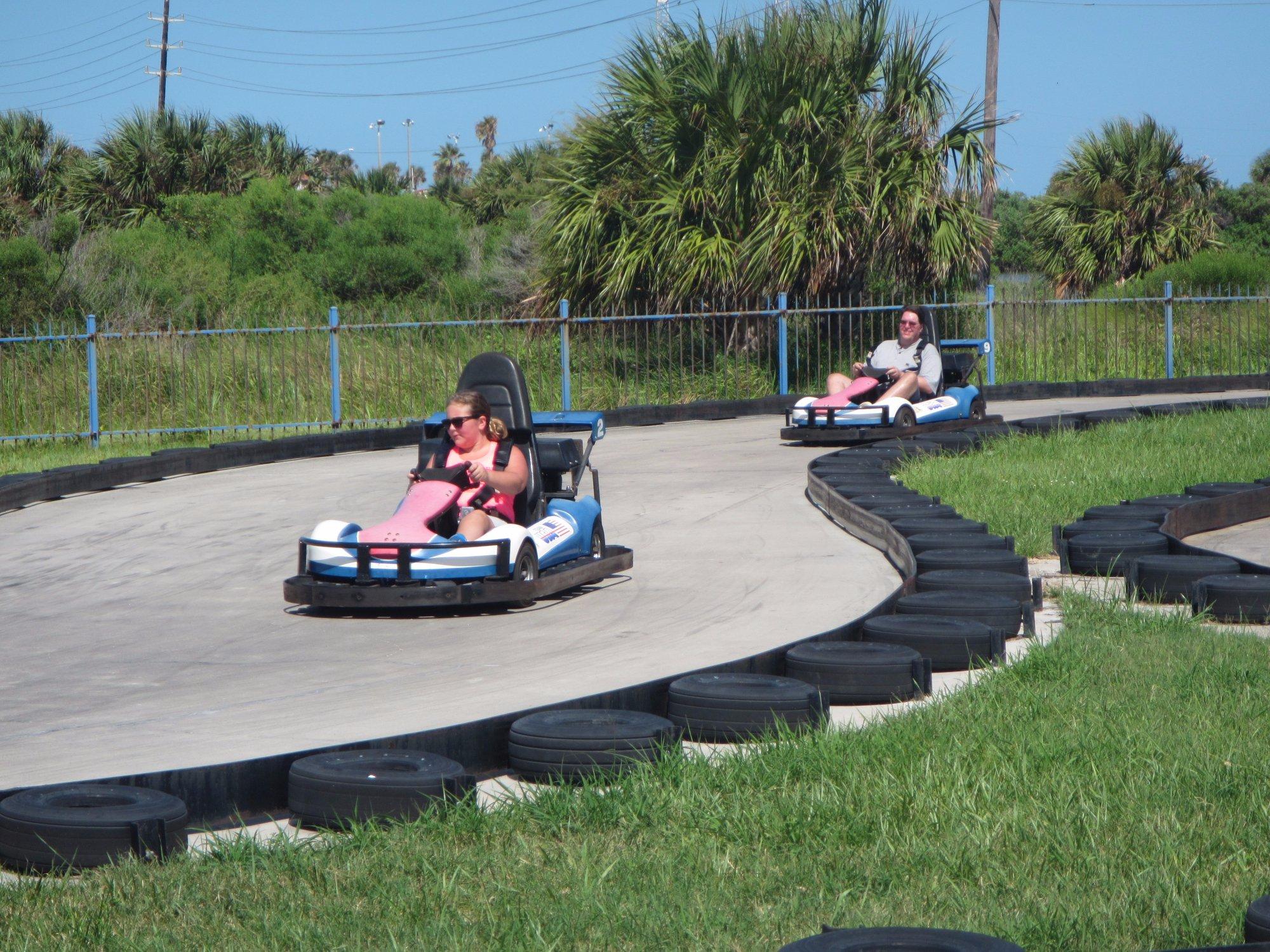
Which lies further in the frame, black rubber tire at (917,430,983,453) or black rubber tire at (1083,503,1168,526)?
black rubber tire at (917,430,983,453)

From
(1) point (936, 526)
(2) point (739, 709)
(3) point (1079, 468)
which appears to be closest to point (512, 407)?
(1) point (936, 526)

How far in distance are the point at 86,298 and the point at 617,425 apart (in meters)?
9.68

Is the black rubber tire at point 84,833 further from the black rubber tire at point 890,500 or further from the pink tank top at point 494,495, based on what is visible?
the black rubber tire at point 890,500

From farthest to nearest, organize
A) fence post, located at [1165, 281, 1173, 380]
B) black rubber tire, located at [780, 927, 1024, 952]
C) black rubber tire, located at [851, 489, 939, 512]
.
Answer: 1. fence post, located at [1165, 281, 1173, 380]
2. black rubber tire, located at [851, 489, 939, 512]
3. black rubber tire, located at [780, 927, 1024, 952]

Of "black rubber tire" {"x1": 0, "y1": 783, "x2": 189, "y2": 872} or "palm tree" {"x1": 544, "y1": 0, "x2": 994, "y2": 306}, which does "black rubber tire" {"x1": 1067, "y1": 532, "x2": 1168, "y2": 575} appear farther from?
"palm tree" {"x1": 544, "y1": 0, "x2": 994, "y2": 306}

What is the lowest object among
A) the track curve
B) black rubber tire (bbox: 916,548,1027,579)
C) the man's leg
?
the track curve

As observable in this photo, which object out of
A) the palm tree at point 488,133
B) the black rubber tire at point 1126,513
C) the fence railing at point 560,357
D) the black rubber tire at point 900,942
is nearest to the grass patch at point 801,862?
the black rubber tire at point 900,942

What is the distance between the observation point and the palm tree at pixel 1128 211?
26.4 metres

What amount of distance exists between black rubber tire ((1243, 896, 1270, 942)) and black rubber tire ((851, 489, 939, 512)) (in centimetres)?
551

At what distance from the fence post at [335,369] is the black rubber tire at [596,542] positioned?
859cm

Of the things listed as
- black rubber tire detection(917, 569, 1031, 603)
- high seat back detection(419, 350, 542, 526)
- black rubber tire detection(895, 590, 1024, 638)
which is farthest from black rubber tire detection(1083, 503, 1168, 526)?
high seat back detection(419, 350, 542, 526)

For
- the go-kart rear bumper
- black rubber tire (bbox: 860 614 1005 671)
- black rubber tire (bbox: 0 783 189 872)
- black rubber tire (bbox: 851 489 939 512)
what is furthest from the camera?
black rubber tire (bbox: 851 489 939 512)

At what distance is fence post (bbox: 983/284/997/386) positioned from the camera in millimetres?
18844

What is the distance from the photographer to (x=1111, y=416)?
43.1 ft
